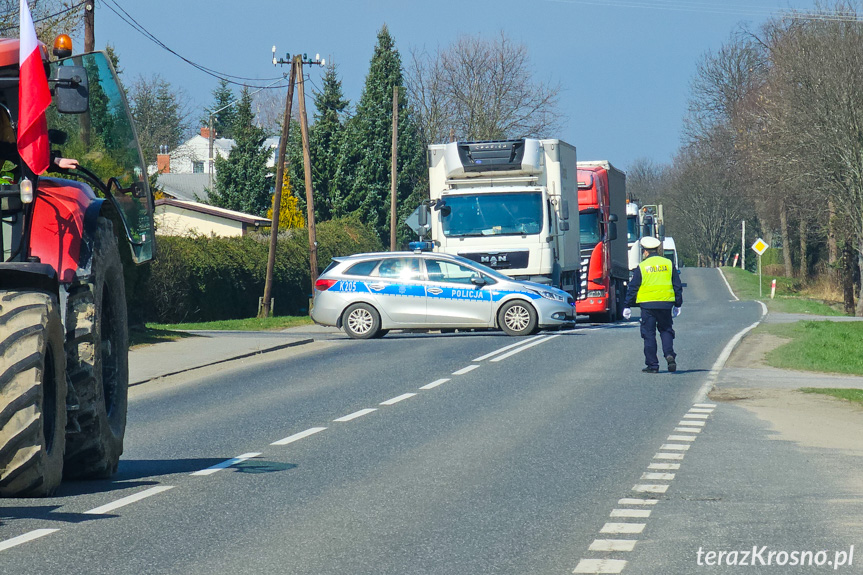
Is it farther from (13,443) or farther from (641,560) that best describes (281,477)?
(641,560)

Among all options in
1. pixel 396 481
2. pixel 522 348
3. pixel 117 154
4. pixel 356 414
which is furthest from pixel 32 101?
pixel 522 348

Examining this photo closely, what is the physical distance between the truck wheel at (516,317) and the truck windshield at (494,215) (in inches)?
93.7

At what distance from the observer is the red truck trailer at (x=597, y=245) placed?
3077cm

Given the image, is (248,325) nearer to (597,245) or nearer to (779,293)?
(597,245)

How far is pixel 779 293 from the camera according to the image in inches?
2511

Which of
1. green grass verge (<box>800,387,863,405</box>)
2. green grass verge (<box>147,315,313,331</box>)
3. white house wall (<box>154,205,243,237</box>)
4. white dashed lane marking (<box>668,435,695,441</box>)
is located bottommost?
green grass verge (<box>800,387,863,405</box>)

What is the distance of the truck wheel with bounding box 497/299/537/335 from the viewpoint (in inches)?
975

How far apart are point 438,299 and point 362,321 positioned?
1589 millimetres

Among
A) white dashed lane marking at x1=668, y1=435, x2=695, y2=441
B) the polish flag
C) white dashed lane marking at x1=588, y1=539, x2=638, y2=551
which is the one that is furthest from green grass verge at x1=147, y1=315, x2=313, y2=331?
white dashed lane marking at x1=588, y1=539, x2=638, y2=551

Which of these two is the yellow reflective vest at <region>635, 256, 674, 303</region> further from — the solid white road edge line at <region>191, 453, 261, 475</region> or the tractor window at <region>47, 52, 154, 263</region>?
the tractor window at <region>47, 52, 154, 263</region>

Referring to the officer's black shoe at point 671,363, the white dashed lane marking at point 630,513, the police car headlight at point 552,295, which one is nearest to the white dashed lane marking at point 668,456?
the white dashed lane marking at point 630,513

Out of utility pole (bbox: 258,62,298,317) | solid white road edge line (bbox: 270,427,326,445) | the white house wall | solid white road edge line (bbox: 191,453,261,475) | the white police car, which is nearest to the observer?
solid white road edge line (bbox: 191,453,261,475)

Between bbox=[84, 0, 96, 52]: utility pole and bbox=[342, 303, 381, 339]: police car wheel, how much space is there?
771cm

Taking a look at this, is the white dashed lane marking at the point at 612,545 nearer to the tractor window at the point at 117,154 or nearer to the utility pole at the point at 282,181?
the tractor window at the point at 117,154
